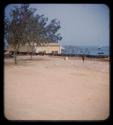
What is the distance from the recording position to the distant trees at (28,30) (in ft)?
9.34

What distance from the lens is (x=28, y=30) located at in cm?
311

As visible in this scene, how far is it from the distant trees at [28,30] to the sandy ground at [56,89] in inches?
8.5

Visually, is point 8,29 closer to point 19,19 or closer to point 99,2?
point 19,19

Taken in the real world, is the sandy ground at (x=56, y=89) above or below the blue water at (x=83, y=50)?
below

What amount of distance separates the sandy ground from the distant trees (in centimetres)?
22

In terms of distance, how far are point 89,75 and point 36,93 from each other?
700 mm

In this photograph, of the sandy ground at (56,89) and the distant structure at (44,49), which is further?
the distant structure at (44,49)

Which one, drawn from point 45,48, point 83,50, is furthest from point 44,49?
point 83,50

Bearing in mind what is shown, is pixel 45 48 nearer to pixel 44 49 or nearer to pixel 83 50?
pixel 44 49

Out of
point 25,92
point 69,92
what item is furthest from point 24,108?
point 69,92

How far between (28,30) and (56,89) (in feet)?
2.55

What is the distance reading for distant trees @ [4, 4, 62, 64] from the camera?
2.85 m

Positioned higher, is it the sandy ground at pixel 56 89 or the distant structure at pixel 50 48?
the distant structure at pixel 50 48

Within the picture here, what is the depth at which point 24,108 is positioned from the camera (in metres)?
Answer: 2.78
